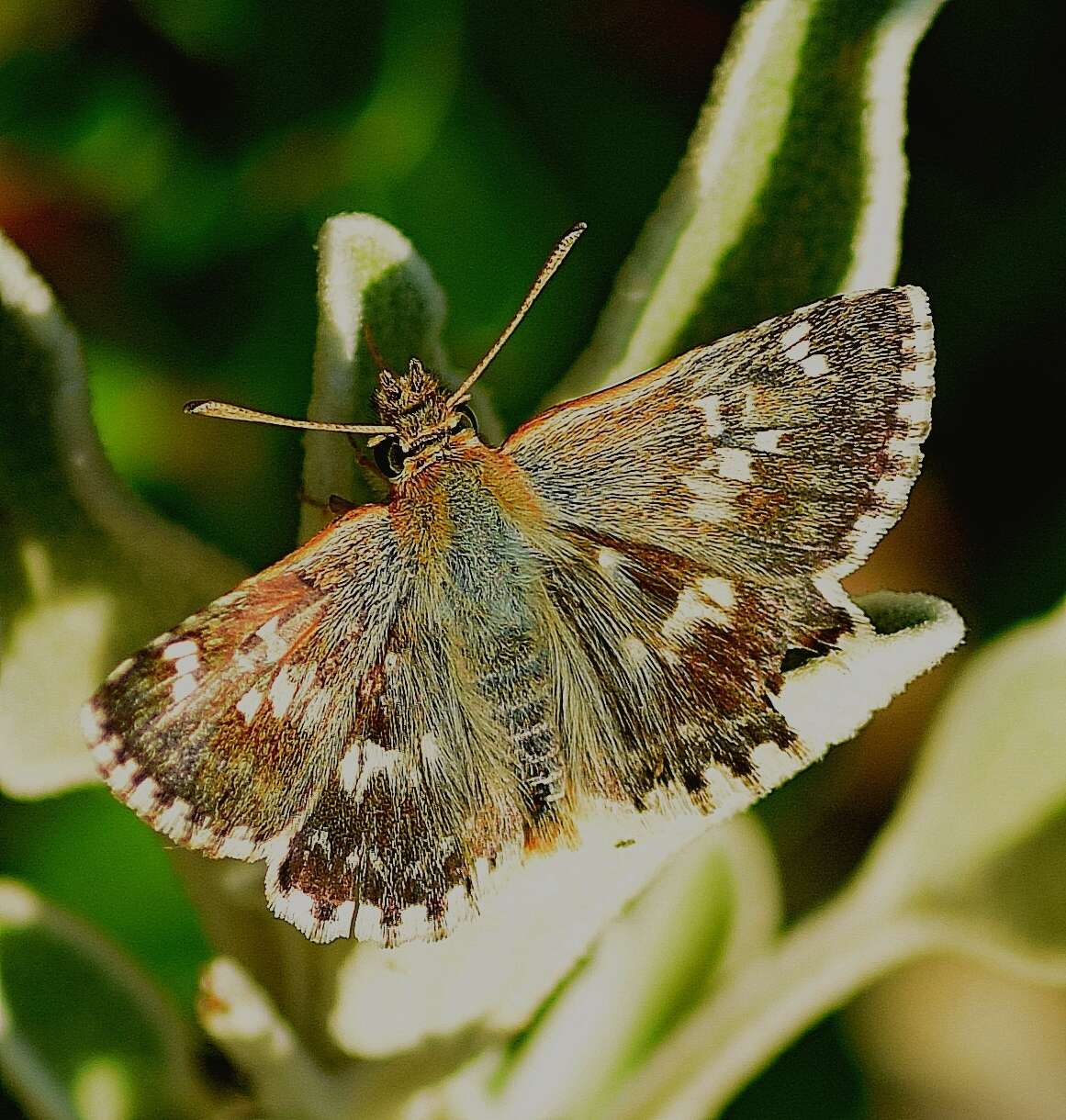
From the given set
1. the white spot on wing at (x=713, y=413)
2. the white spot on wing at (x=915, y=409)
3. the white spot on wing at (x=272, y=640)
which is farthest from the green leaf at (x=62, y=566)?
the white spot on wing at (x=915, y=409)

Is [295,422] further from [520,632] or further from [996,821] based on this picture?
[996,821]

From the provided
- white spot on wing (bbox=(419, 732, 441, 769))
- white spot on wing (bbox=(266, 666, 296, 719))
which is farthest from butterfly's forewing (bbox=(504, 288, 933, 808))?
white spot on wing (bbox=(266, 666, 296, 719))

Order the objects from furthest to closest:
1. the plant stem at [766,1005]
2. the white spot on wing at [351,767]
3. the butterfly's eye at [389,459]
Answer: the plant stem at [766,1005] < the butterfly's eye at [389,459] < the white spot on wing at [351,767]

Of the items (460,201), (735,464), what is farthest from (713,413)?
(460,201)

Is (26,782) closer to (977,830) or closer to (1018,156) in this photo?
(977,830)

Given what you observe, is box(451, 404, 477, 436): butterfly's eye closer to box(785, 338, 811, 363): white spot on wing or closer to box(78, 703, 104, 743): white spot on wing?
box(785, 338, 811, 363): white spot on wing

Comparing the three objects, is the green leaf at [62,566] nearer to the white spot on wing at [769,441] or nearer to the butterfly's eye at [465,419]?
the butterfly's eye at [465,419]
